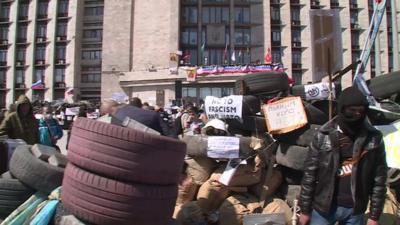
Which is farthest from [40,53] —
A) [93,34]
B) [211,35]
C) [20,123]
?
[20,123]

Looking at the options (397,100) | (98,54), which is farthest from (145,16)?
(397,100)

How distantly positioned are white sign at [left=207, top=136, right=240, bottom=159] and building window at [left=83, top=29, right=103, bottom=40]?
65.1m

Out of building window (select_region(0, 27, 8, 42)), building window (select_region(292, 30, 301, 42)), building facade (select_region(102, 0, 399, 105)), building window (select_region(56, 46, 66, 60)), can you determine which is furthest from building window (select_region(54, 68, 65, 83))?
building window (select_region(292, 30, 301, 42))

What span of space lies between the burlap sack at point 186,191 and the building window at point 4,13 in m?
73.8

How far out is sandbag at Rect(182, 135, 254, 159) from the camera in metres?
5.66

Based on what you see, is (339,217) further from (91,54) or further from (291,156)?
(91,54)

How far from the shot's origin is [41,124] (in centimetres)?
964

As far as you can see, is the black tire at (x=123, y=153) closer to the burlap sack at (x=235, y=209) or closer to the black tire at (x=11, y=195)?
the black tire at (x=11, y=195)

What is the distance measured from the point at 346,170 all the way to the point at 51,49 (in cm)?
6768

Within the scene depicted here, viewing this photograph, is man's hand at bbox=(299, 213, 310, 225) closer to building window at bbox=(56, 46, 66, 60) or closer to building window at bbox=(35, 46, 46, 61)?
building window at bbox=(56, 46, 66, 60)

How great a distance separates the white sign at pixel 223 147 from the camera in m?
5.61

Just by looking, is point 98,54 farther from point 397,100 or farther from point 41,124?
point 397,100

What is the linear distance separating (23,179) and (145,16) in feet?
186

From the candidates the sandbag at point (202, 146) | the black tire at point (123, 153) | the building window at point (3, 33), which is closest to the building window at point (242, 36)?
the building window at point (3, 33)
